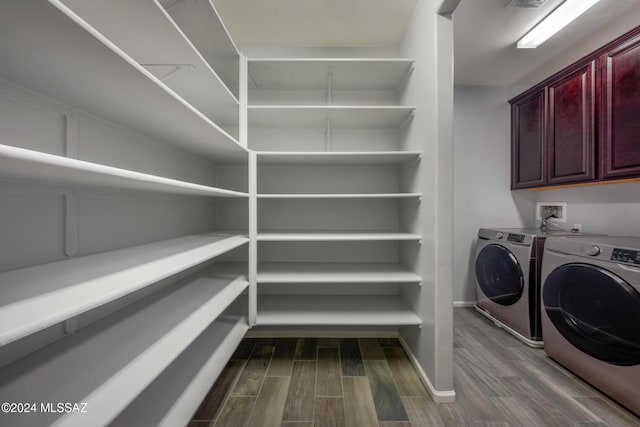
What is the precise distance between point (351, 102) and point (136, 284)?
78.2 inches

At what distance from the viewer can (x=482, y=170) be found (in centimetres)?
251

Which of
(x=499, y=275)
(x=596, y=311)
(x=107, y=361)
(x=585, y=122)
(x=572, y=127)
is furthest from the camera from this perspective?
(x=499, y=275)

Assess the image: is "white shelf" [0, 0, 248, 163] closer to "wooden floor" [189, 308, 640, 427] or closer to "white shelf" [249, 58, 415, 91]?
"white shelf" [249, 58, 415, 91]

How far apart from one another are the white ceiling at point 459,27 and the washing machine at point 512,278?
1.44 meters

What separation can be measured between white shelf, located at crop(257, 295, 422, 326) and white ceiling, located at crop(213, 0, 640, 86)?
6.64ft

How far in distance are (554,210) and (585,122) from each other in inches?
32.5

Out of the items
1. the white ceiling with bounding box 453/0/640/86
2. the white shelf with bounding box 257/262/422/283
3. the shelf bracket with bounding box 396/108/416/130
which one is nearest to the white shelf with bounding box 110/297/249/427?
the white shelf with bounding box 257/262/422/283

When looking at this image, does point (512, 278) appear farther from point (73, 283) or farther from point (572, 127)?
point (73, 283)

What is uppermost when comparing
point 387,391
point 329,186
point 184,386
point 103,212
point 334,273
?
point 329,186

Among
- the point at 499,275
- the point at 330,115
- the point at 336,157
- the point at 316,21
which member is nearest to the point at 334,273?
Answer: the point at 336,157

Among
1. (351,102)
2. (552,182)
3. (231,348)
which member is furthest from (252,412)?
(552,182)

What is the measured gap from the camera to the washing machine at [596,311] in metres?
1.22

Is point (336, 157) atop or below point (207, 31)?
below

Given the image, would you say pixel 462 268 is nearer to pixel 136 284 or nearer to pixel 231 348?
pixel 231 348
